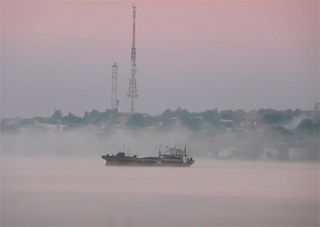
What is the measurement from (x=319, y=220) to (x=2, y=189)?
16.0 ft

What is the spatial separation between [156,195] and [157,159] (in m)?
6.88

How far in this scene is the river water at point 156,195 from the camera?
33.8 feet

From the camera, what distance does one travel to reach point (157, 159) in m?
20.2

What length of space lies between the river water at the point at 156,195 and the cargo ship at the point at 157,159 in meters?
0.17

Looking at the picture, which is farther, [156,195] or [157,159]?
[157,159]

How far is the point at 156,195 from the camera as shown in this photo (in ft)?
43.6

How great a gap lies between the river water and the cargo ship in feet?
0.56

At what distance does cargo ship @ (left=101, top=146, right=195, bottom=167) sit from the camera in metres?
19.3

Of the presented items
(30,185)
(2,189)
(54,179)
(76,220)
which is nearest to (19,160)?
(54,179)

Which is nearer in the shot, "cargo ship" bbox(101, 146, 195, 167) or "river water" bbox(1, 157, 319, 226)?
"river water" bbox(1, 157, 319, 226)

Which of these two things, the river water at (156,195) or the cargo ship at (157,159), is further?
the cargo ship at (157,159)

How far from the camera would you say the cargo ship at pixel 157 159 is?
63.5ft

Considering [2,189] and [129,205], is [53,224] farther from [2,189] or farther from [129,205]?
[2,189]

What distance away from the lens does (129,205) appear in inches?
464
